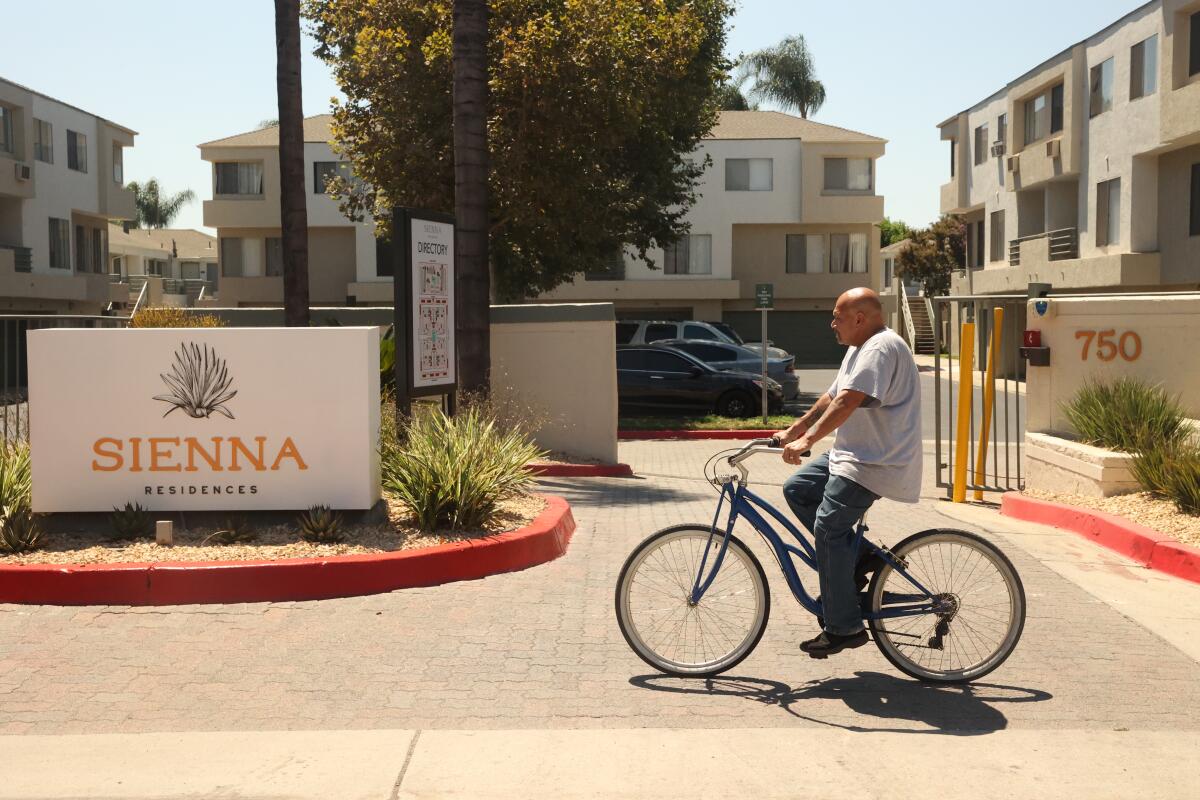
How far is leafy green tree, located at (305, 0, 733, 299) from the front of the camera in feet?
64.5

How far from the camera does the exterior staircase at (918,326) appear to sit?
51.0 meters

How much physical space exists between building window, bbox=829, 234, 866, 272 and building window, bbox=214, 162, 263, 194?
24.0 meters

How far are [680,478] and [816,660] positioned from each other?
32.2 feet

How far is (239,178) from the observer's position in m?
54.7

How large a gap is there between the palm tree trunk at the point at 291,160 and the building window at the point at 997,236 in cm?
3344

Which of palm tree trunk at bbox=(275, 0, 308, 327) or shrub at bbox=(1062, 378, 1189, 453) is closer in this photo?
shrub at bbox=(1062, 378, 1189, 453)

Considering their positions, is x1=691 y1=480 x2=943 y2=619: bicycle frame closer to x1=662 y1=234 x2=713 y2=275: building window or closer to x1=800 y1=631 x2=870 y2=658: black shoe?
x1=800 y1=631 x2=870 y2=658: black shoe

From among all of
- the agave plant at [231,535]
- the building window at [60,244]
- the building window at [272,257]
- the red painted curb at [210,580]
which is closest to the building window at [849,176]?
the building window at [272,257]

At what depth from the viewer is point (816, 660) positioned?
6.54 m

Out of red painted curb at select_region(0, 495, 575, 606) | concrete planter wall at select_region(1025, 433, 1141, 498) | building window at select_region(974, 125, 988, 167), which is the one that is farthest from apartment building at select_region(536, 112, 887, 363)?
red painted curb at select_region(0, 495, 575, 606)

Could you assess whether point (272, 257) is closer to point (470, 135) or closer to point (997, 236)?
point (997, 236)

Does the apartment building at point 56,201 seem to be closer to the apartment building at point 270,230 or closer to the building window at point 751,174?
the apartment building at point 270,230

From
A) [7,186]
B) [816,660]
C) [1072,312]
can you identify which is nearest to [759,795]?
[816,660]

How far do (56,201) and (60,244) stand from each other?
1.57 metres
